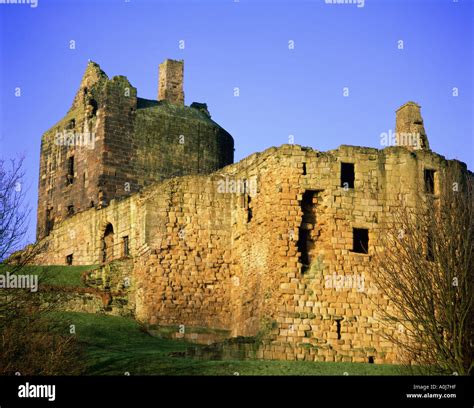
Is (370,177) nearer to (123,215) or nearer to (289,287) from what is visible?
(289,287)

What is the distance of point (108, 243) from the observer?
151 ft

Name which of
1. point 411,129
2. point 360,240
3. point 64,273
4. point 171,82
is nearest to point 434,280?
point 360,240

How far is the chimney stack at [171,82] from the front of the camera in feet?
184

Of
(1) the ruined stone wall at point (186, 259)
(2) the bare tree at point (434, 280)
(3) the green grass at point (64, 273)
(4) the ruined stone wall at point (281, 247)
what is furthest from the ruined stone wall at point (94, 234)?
(2) the bare tree at point (434, 280)

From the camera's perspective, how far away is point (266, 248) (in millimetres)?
36688

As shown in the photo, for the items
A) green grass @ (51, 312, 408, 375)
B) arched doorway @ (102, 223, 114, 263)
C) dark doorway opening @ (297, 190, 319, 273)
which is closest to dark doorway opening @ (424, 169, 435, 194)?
dark doorway opening @ (297, 190, 319, 273)

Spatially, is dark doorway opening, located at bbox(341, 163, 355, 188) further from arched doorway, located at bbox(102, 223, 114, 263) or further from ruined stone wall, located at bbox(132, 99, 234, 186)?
ruined stone wall, located at bbox(132, 99, 234, 186)

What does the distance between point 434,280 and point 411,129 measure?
11.6 m

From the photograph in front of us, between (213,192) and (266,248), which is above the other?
(213,192)

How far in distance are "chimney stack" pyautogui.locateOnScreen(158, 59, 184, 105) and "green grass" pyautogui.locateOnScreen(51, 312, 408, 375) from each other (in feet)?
70.2

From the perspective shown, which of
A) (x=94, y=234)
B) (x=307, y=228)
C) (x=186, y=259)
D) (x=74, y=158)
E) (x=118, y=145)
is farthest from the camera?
(x=74, y=158)

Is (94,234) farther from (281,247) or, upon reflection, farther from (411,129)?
(411,129)

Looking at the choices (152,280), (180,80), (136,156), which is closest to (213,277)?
(152,280)

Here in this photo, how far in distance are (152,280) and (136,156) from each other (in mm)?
13478
